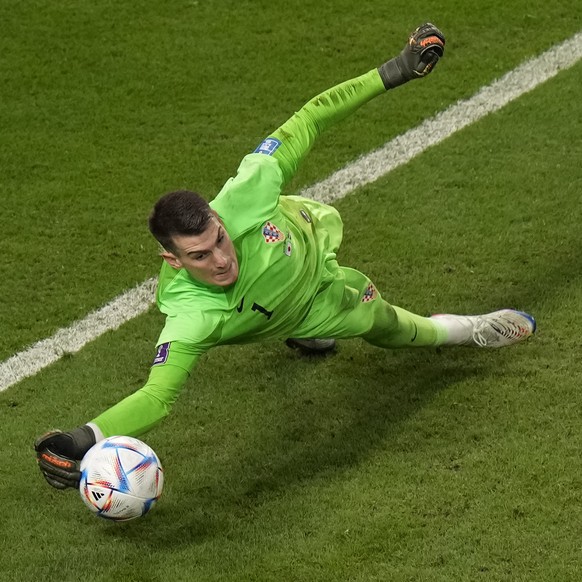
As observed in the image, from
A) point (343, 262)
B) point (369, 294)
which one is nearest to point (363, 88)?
point (369, 294)

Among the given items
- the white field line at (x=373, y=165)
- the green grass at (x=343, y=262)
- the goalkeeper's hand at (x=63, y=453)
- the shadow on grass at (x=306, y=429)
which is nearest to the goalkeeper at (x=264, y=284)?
the goalkeeper's hand at (x=63, y=453)

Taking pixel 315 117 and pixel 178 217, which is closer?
pixel 178 217

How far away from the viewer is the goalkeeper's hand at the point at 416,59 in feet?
18.2

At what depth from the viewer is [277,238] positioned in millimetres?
4992

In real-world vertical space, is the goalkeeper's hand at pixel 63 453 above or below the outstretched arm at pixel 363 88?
below

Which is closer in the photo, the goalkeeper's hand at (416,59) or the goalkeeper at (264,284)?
the goalkeeper at (264,284)

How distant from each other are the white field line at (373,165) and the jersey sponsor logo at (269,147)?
159cm

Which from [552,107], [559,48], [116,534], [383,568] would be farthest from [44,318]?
[559,48]

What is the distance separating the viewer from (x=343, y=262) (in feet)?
22.2

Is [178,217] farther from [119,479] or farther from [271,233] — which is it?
[119,479]

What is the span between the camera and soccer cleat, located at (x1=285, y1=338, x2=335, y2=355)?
610 centimetres

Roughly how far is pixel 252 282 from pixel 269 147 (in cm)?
73

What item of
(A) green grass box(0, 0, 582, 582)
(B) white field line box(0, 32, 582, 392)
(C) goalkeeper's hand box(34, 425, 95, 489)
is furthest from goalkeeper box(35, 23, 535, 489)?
(B) white field line box(0, 32, 582, 392)

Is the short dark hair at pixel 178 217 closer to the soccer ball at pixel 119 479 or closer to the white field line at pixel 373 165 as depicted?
the soccer ball at pixel 119 479
